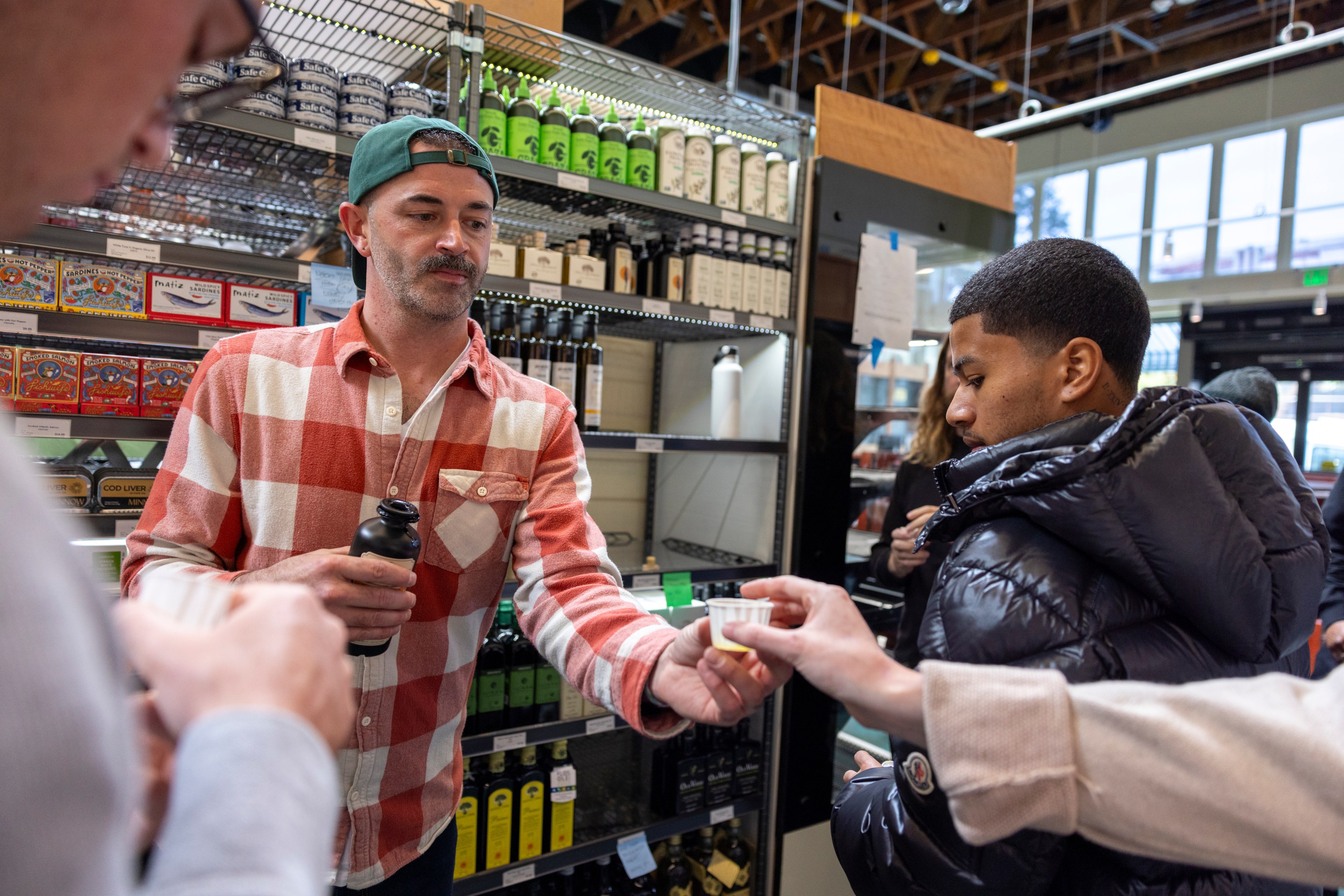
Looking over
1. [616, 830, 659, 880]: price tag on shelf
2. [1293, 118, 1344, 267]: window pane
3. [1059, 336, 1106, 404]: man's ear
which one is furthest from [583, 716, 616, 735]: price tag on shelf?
[1293, 118, 1344, 267]: window pane

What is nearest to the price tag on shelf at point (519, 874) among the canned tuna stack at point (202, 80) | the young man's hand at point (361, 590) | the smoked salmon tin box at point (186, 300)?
the young man's hand at point (361, 590)

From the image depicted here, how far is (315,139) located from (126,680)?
2062 mm

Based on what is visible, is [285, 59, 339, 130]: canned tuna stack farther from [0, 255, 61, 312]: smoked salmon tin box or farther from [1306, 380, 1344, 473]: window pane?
[1306, 380, 1344, 473]: window pane

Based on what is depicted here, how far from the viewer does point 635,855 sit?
113 inches

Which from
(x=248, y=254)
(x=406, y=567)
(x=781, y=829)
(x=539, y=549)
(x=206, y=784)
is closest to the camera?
(x=206, y=784)

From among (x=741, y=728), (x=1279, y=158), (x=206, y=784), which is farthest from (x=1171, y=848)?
(x=1279, y=158)

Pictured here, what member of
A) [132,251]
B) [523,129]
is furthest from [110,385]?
[523,129]

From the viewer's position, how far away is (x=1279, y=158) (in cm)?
806

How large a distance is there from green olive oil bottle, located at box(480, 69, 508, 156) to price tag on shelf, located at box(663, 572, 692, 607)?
5.18 feet

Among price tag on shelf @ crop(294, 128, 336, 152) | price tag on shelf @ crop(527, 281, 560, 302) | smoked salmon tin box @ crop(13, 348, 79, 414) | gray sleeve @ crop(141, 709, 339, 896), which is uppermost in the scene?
price tag on shelf @ crop(294, 128, 336, 152)

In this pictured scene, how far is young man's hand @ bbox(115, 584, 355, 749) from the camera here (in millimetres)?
531

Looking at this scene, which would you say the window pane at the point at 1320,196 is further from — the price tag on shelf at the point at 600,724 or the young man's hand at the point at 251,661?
the young man's hand at the point at 251,661

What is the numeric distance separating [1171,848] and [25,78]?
1.16 metres

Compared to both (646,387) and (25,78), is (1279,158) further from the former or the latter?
(25,78)
